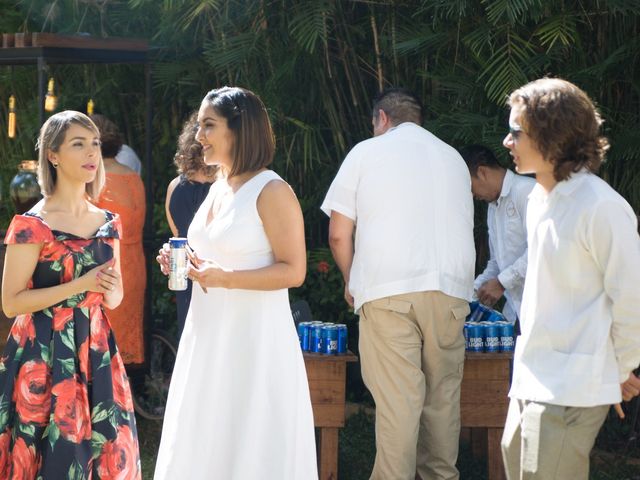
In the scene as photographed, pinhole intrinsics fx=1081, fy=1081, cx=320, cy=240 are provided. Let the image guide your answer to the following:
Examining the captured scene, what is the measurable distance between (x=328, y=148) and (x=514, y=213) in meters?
1.83

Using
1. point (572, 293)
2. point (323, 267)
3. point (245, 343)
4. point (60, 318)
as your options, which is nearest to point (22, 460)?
point (60, 318)

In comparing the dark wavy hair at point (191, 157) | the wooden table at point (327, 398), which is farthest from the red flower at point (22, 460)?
the dark wavy hair at point (191, 157)

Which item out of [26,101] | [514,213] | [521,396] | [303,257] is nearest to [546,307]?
[521,396]

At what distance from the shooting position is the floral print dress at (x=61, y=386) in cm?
351

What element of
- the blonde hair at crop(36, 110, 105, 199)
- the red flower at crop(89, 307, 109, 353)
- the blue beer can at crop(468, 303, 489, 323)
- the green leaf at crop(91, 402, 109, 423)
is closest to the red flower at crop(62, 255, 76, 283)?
the red flower at crop(89, 307, 109, 353)

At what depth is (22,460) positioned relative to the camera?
3.51 meters

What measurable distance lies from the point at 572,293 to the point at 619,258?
6.0 inches

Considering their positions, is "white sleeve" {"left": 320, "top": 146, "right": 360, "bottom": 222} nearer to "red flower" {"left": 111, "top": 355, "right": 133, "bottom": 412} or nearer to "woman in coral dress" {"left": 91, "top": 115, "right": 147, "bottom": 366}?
"red flower" {"left": 111, "top": 355, "right": 133, "bottom": 412}

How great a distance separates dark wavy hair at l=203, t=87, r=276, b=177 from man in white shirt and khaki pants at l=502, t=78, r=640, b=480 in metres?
0.89

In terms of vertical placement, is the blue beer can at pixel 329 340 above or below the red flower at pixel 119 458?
above

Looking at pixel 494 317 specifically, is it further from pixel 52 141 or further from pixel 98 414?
pixel 52 141

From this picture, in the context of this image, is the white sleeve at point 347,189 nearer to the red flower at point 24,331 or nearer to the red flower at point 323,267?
the red flower at point 24,331

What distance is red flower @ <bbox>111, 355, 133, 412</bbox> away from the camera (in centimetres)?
366

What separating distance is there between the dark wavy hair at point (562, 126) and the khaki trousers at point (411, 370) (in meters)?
1.58
